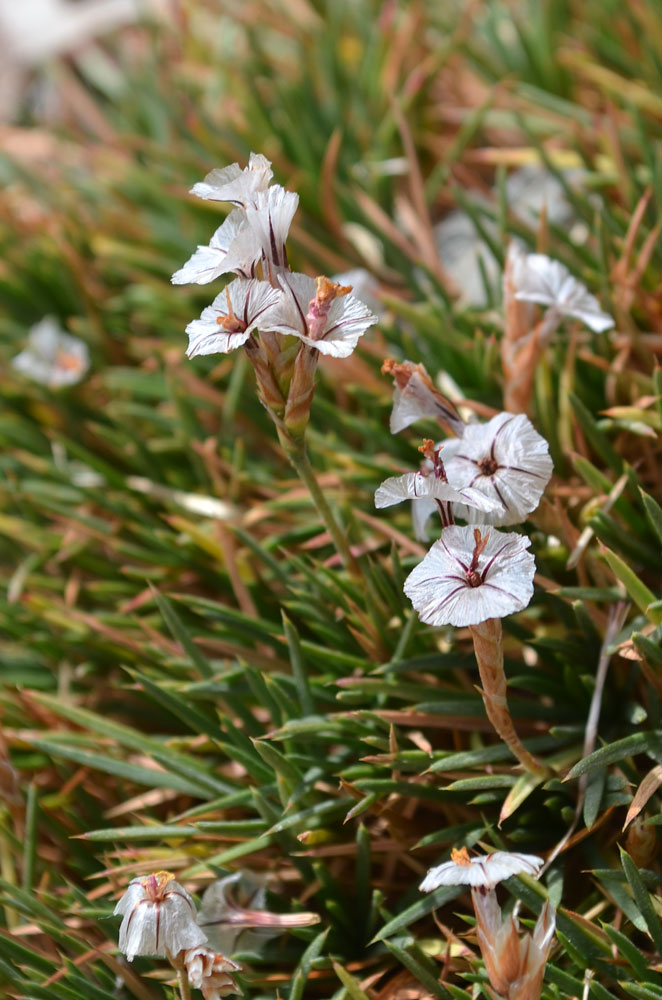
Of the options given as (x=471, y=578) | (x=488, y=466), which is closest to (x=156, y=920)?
(x=471, y=578)

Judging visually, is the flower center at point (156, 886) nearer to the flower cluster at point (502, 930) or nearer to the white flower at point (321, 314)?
the flower cluster at point (502, 930)

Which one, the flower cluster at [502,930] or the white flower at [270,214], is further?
the white flower at [270,214]

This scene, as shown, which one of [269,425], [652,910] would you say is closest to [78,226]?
[269,425]

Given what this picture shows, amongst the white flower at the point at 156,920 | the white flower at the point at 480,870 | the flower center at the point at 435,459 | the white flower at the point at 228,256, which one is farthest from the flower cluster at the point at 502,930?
the white flower at the point at 228,256

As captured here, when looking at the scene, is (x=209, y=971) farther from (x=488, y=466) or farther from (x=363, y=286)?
(x=363, y=286)

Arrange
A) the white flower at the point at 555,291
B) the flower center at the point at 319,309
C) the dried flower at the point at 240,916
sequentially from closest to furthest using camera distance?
the flower center at the point at 319,309 → the dried flower at the point at 240,916 → the white flower at the point at 555,291

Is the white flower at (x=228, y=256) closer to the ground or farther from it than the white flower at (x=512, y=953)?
farther from it

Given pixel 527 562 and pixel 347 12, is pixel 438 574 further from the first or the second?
pixel 347 12
